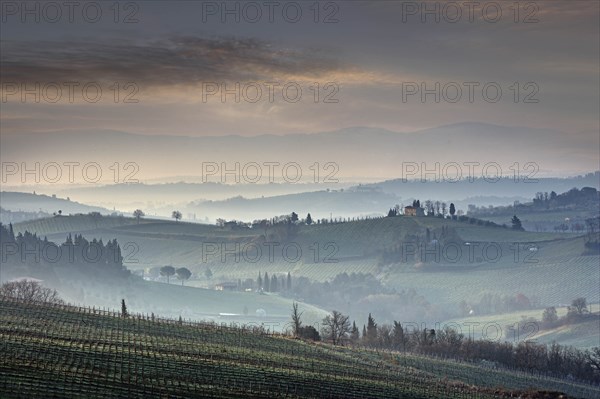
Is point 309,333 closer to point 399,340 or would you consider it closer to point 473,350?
point 399,340

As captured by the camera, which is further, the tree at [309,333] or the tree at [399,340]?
the tree at [399,340]

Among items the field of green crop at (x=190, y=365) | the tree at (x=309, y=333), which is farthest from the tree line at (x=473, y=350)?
the field of green crop at (x=190, y=365)

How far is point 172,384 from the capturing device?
66.5m

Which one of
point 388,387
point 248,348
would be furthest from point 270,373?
point 248,348

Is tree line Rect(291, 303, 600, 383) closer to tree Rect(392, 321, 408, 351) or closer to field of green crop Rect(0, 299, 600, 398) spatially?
tree Rect(392, 321, 408, 351)

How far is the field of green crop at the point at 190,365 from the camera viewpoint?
2461 inches

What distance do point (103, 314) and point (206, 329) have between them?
11586 mm

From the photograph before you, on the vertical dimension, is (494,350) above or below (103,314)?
below

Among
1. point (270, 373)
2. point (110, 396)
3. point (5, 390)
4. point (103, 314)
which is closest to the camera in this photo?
point (5, 390)

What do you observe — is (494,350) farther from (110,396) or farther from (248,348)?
(110,396)

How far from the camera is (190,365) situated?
254 feet

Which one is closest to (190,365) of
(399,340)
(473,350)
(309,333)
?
(309,333)

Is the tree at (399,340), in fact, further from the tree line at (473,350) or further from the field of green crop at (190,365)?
the field of green crop at (190,365)

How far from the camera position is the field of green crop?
205 ft
